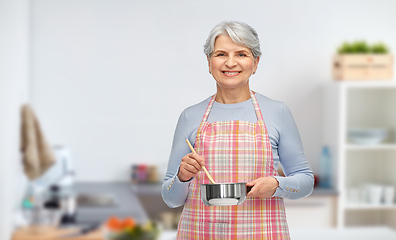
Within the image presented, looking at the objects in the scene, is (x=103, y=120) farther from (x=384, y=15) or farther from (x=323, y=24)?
(x=384, y=15)

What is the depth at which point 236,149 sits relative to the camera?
69cm

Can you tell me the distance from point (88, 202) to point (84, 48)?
2.51 ft

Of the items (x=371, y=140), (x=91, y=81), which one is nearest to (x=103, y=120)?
(x=91, y=81)

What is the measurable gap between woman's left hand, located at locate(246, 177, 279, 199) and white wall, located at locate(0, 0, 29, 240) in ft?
3.27

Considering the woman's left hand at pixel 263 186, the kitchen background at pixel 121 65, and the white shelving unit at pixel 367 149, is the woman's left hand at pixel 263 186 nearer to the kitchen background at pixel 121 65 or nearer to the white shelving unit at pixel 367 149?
the kitchen background at pixel 121 65

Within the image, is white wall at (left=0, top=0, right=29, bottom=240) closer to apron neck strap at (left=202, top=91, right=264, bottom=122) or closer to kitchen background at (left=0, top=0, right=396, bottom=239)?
kitchen background at (left=0, top=0, right=396, bottom=239)

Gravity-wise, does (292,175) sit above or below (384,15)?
below

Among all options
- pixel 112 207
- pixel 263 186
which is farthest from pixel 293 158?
pixel 112 207

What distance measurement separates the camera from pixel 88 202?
74.1 inches

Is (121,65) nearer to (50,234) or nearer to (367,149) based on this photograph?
(50,234)

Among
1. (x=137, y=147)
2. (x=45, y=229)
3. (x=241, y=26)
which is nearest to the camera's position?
(x=241, y=26)

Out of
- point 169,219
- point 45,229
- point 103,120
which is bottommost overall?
point 169,219

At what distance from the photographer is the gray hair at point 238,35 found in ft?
2.18

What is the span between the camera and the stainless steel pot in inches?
24.5
